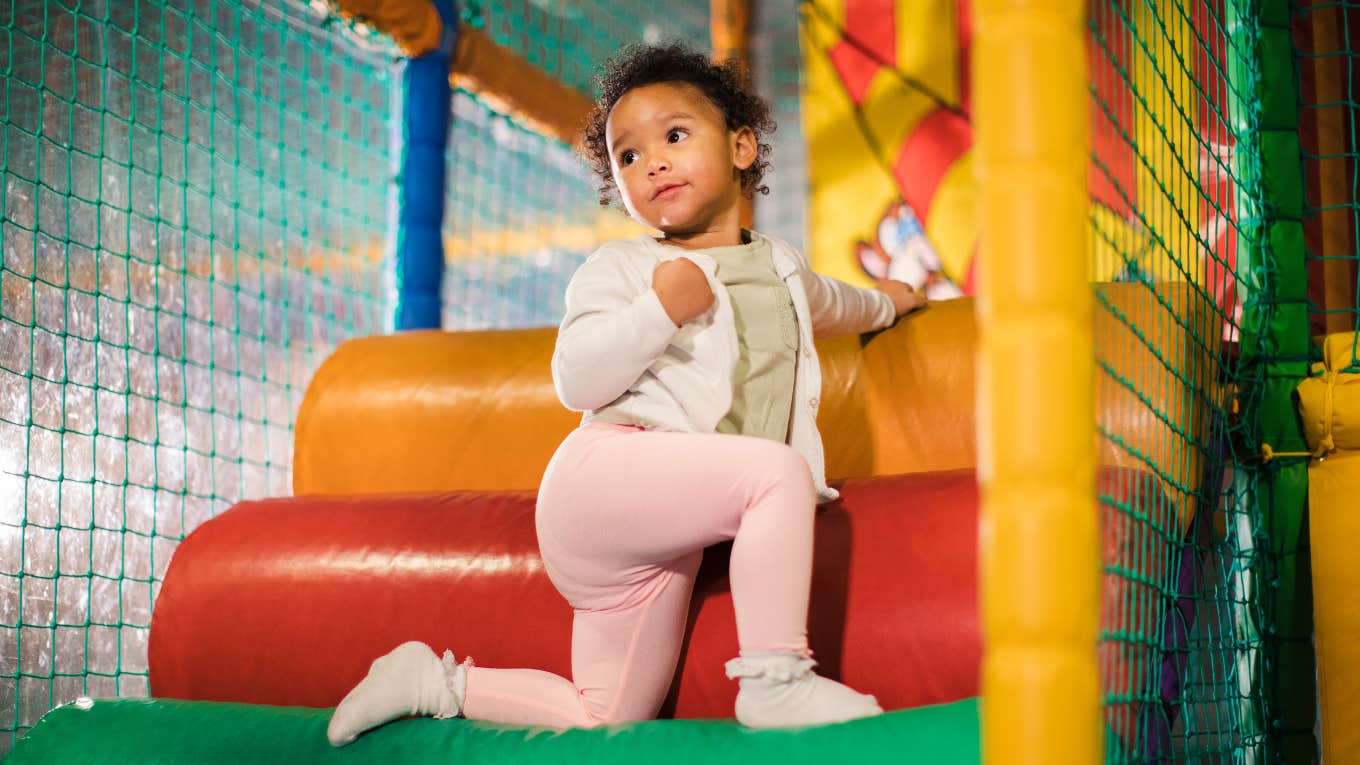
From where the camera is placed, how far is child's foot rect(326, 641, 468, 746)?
3.40ft

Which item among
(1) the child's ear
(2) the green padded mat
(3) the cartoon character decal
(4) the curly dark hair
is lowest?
(2) the green padded mat

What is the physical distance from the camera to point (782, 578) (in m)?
0.93

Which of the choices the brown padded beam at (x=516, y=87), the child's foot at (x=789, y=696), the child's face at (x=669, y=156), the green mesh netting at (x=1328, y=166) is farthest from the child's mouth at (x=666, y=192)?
the brown padded beam at (x=516, y=87)

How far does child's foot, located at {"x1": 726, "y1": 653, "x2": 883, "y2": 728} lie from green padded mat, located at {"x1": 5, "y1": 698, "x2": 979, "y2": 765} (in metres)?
0.02

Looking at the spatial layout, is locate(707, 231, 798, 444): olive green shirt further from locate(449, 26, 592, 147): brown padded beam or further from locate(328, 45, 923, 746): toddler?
locate(449, 26, 592, 147): brown padded beam

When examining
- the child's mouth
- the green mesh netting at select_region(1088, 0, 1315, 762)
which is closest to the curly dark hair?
the child's mouth

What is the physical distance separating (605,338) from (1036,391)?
512mm

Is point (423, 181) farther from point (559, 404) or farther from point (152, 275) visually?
point (559, 404)

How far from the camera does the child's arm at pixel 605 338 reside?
3.34 feet

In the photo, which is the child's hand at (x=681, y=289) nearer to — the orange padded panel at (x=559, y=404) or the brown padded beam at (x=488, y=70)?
the orange padded panel at (x=559, y=404)

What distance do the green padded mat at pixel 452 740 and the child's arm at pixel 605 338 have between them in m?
A: 0.28

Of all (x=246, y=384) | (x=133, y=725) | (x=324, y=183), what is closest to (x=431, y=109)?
(x=324, y=183)

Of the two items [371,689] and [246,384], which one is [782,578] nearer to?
[371,689]

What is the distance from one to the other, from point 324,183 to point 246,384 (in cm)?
42
